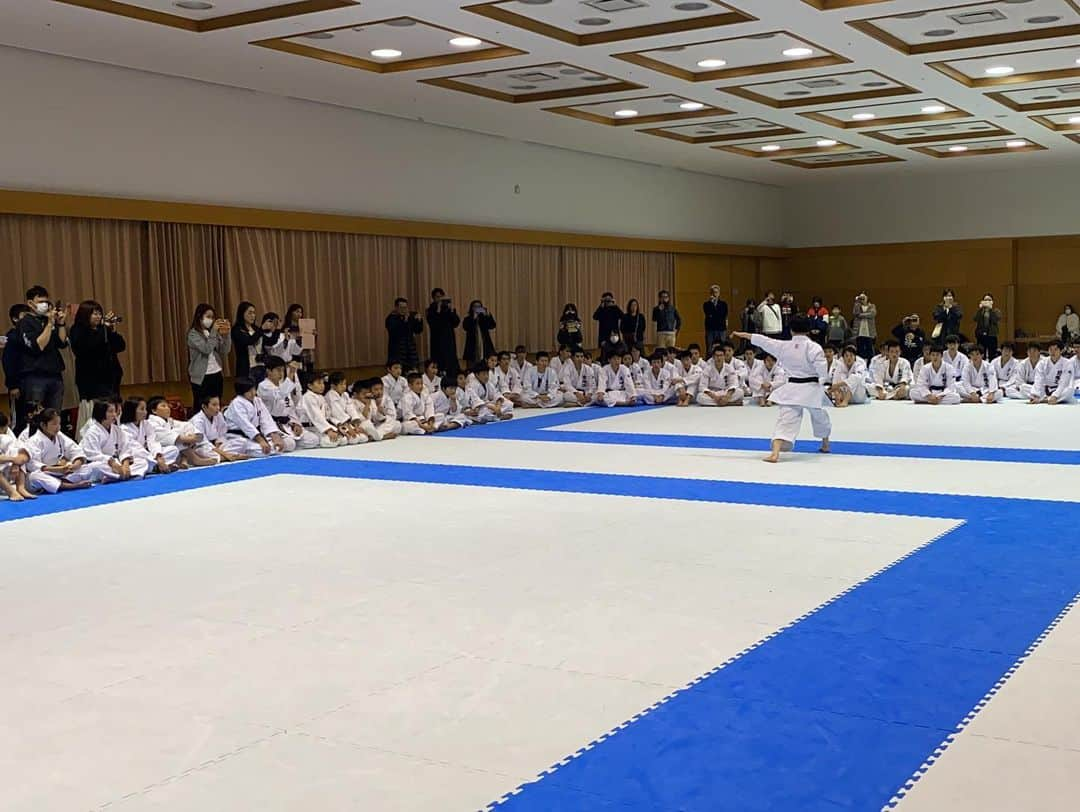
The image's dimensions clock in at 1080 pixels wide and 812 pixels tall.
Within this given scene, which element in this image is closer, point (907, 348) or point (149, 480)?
point (149, 480)

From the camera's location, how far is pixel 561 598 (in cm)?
500

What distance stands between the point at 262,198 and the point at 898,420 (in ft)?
22.7

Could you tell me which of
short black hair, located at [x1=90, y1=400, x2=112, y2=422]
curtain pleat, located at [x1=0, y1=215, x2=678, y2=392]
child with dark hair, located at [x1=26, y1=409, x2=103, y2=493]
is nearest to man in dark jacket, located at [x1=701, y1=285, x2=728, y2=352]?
curtain pleat, located at [x1=0, y1=215, x2=678, y2=392]

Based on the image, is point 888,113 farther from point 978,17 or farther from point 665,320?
point 978,17

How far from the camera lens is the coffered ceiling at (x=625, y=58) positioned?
30.4 ft

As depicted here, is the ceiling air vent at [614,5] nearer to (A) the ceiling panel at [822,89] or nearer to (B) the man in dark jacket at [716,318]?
(A) the ceiling panel at [822,89]

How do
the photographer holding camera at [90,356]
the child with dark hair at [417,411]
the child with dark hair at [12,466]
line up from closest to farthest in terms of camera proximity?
the child with dark hair at [12,466] → the photographer holding camera at [90,356] → the child with dark hair at [417,411]

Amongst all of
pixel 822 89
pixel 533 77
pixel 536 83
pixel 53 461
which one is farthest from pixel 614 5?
pixel 53 461

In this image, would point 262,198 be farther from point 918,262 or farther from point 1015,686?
point 918,262

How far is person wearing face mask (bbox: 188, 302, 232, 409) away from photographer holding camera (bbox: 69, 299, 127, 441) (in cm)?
128

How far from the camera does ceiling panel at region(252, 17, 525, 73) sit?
32.0 ft

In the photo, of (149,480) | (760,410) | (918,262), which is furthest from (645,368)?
(918,262)

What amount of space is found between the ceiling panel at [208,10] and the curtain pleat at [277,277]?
224 centimetres

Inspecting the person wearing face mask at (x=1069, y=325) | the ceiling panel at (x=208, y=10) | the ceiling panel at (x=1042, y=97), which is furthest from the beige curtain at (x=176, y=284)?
the person wearing face mask at (x=1069, y=325)
